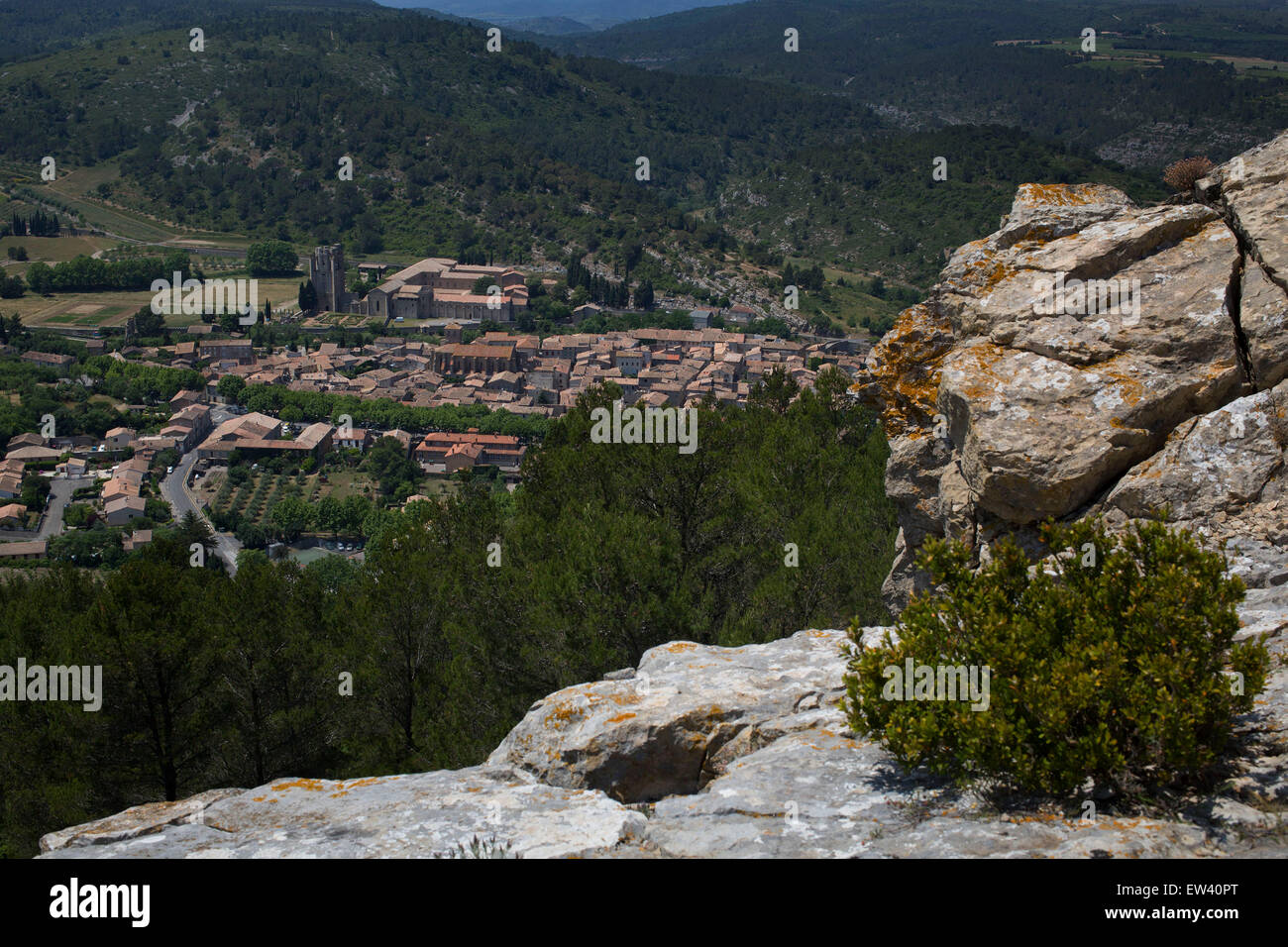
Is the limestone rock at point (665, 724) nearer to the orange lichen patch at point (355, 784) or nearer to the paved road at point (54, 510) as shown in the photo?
the orange lichen patch at point (355, 784)

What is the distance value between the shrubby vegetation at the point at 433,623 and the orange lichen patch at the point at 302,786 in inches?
200

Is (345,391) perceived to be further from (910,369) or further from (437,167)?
(910,369)

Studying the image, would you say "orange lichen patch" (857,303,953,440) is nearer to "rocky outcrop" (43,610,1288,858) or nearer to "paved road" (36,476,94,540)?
"rocky outcrop" (43,610,1288,858)

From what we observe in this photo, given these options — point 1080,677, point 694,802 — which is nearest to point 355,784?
A: point 694,802

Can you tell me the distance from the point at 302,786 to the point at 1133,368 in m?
6.65

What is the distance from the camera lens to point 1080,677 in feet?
17.2

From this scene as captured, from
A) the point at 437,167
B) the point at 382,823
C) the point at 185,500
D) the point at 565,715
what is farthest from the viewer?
the point at 437,167

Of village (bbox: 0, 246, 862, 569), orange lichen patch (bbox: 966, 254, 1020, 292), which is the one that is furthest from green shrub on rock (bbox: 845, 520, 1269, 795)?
village (bbox: 0, 246, 862, 569)

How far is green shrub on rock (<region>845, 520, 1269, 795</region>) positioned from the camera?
530 cm

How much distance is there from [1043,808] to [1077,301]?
15.0 ft

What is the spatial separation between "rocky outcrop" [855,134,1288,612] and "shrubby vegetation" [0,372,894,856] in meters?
4.44

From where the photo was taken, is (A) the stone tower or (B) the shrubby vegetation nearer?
(B) the shrubby vegetation

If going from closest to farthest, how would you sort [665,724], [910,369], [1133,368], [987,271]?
[665,724] < [1133,368] < [987,271] < [910,369]

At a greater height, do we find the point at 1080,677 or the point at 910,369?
the point at 910,369
